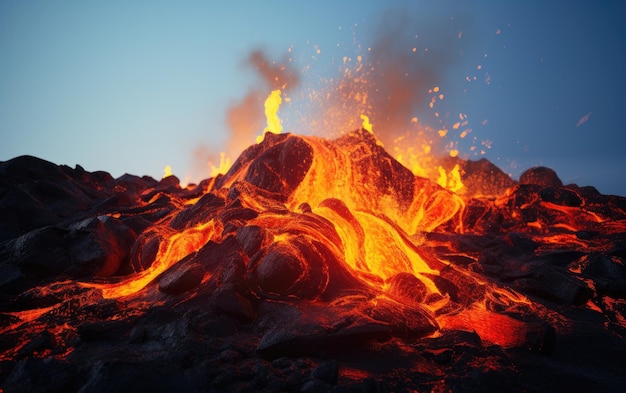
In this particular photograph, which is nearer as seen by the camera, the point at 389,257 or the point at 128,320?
the point at 128,320

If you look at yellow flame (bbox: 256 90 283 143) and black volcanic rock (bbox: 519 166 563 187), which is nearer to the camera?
yellow flame (bbox: 256 90 283 143)

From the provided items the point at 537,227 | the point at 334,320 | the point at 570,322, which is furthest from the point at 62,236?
the point at 537,227

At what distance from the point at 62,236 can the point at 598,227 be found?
22.3 m

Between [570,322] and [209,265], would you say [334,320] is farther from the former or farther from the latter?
[570,322]

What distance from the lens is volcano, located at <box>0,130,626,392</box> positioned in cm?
434

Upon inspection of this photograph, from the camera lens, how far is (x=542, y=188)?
67.4 ft

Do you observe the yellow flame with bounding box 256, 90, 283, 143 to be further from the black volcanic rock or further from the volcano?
the black volcanic rock

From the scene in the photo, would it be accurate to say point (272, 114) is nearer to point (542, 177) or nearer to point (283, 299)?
point (283, 299)

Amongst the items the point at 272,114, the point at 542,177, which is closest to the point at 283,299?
the point at 272,114

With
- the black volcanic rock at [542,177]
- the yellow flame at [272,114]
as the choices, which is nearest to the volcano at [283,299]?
the yellow flame at [272,114]

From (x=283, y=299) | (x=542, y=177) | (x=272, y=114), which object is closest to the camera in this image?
(x=283, y=299)

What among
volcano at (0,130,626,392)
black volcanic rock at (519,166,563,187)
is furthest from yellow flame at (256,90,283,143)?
black volcanic rock at (519,166,563,187)

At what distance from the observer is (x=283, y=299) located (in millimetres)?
6422

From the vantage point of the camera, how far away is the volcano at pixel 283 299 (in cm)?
434
